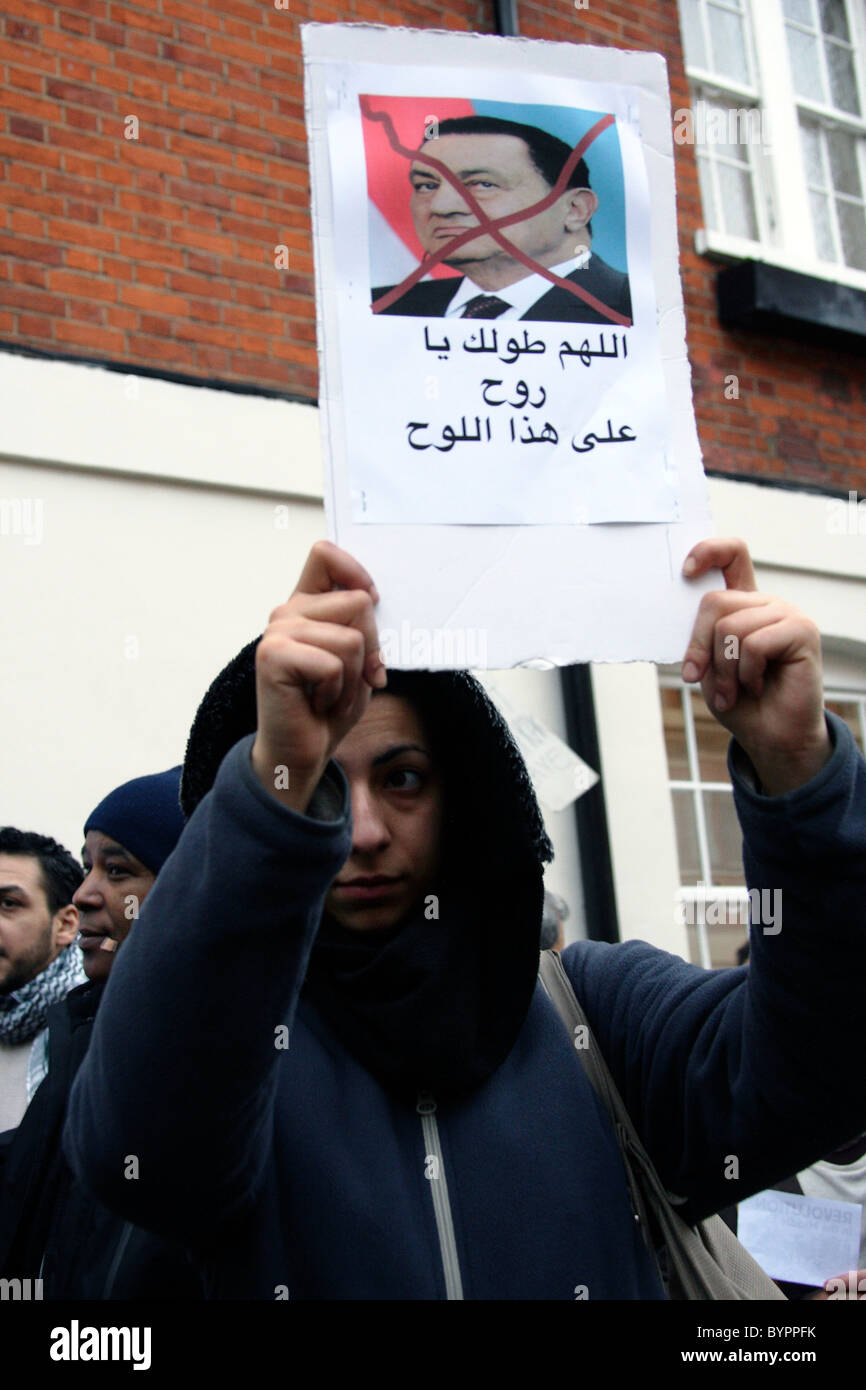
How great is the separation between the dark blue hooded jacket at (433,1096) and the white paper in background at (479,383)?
0.34 m

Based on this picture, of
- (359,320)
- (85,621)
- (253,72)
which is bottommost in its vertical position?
(359,320)

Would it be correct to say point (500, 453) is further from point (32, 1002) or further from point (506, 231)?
point (32, 1002)

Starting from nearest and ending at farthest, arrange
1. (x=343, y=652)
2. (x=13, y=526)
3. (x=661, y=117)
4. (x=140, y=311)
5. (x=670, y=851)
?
1. (x=343, y=652)
2. (x=661, y=117)
3. (x=13, y=526)
4. (x=140, y=311)
5. (x=670, y=851)

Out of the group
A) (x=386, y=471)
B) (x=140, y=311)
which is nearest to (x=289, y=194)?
(x=140, y=311)

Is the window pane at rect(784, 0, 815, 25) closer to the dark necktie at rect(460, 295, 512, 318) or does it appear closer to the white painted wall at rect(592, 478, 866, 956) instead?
the white painted wall at rect(592, 478, 866, 956)

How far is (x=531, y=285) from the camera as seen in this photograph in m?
1.62

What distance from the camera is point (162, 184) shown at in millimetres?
5004

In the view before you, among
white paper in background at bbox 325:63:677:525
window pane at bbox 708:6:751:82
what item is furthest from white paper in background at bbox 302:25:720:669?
window pane at bbox 708:6:751:82

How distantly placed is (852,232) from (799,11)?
4.13 feet

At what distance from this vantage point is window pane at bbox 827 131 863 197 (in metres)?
7.34

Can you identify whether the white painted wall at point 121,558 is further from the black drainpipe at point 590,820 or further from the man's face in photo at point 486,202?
the man's face in photo at point 486,202

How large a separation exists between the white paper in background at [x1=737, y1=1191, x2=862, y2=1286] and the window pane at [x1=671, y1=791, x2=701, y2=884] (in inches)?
115
